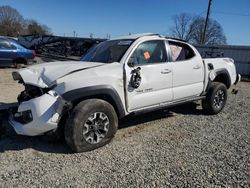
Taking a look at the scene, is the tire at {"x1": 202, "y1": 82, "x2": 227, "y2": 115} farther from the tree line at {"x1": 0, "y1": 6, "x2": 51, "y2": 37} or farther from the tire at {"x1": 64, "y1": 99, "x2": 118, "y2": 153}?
the tree line at {"x1": 0, "y1": 6, "x2": 51, "y2": 37}

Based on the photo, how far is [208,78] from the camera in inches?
243

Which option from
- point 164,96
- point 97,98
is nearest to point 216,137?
point 164,96

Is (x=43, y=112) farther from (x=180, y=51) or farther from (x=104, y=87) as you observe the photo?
(x=180, y=51)

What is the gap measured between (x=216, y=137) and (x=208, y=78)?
65.0 inches

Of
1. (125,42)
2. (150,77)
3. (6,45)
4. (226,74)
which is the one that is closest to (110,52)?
(125,42)

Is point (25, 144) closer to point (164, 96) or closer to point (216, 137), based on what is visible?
point (164, 96)

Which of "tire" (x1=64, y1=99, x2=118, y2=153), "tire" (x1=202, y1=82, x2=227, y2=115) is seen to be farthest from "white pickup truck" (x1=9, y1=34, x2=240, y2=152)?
"tire" (x1=202, y1=82, x2=227, y2=115)

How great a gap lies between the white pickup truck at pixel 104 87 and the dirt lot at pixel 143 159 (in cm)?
→ 36

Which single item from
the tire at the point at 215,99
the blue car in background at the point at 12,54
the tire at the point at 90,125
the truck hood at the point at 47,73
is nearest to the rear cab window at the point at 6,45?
the blue car in background at the point at 12,54

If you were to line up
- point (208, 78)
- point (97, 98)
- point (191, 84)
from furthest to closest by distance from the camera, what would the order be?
point (208, 78) < point (191, 84) < point (97, 98)

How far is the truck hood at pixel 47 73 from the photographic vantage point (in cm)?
409

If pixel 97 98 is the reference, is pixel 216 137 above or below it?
below

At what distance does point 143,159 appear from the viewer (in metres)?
3.98

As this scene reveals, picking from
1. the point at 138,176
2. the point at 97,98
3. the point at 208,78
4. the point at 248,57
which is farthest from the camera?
the point at 248,57
